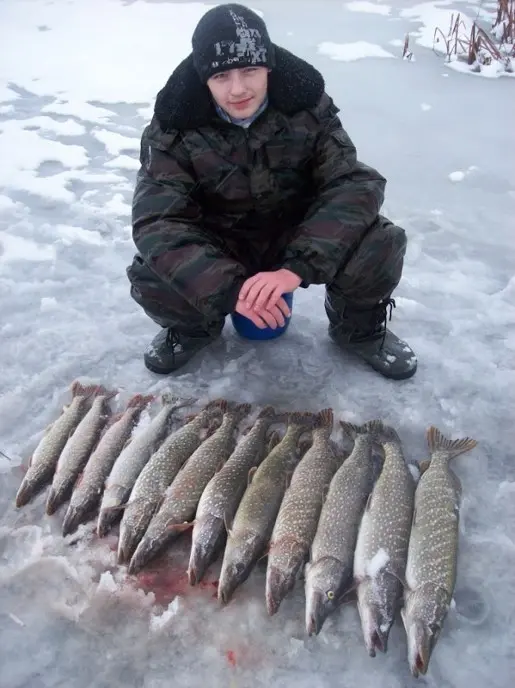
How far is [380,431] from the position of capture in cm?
263

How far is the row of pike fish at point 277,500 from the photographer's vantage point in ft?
6.49

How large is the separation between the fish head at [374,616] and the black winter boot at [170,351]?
1568 millimetres

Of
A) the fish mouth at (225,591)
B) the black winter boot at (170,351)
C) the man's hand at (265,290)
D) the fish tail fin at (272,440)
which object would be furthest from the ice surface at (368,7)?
the fish mouth at (225,591)

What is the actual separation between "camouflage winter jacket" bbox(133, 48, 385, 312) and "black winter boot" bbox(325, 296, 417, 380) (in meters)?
0.49

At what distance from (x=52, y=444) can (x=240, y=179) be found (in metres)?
1.50

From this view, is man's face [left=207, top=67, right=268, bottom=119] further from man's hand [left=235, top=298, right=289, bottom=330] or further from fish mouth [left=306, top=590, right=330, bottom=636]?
fish mouth [left=306, top=590, right=330, bottom=636]

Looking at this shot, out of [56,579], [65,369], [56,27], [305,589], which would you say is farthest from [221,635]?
[56,27]

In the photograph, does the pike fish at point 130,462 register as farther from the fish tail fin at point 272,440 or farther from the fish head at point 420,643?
the fish head at point 420,643

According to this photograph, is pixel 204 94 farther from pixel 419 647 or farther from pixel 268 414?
pixel 419 647

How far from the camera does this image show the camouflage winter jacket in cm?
253

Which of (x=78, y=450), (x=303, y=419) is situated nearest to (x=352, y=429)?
(x=303, y=419)

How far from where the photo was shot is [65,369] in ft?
10.2

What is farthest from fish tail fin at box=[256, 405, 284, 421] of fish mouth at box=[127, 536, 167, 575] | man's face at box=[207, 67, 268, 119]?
man's face at box=[207, 67, 268, 119]

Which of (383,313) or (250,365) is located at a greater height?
(383,313)
